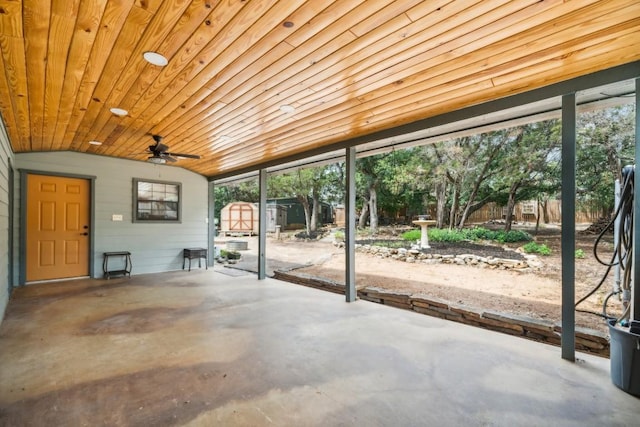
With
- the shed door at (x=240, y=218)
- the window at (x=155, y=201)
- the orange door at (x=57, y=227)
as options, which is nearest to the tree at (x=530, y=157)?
the window at (x=155, y=201)

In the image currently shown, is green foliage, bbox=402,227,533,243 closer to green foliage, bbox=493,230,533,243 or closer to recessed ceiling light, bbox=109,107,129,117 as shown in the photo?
green foliage, bbox=493,230,533,243

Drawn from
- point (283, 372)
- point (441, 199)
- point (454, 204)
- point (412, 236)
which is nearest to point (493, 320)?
point (283, 372)

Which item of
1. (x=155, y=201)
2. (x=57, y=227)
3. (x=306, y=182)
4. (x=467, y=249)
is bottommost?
(x=467, y=249)

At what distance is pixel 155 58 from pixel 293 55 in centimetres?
104

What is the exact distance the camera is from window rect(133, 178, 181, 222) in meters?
6.55

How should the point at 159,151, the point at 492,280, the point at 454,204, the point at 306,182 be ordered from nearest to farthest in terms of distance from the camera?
1. the point at 159,151
2. the point at 492,280
3. the point at 454,204
4. the point at 306,182

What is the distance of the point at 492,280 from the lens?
5785 mm

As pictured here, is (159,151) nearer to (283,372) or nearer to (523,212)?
(283,372)

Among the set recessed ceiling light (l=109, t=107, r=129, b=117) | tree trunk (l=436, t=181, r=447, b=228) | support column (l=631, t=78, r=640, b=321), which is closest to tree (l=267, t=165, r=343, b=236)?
tree trunk (l=436, t=181, r=447, b=228)

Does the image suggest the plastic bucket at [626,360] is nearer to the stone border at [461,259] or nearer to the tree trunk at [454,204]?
the stone border at [461,259]

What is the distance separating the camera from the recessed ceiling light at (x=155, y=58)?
7.13 ft

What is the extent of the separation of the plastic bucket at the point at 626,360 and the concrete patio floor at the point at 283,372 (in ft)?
0.24

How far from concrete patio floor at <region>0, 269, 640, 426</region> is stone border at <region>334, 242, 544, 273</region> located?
13.0 feet

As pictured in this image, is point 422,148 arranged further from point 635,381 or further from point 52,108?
point 52,108
